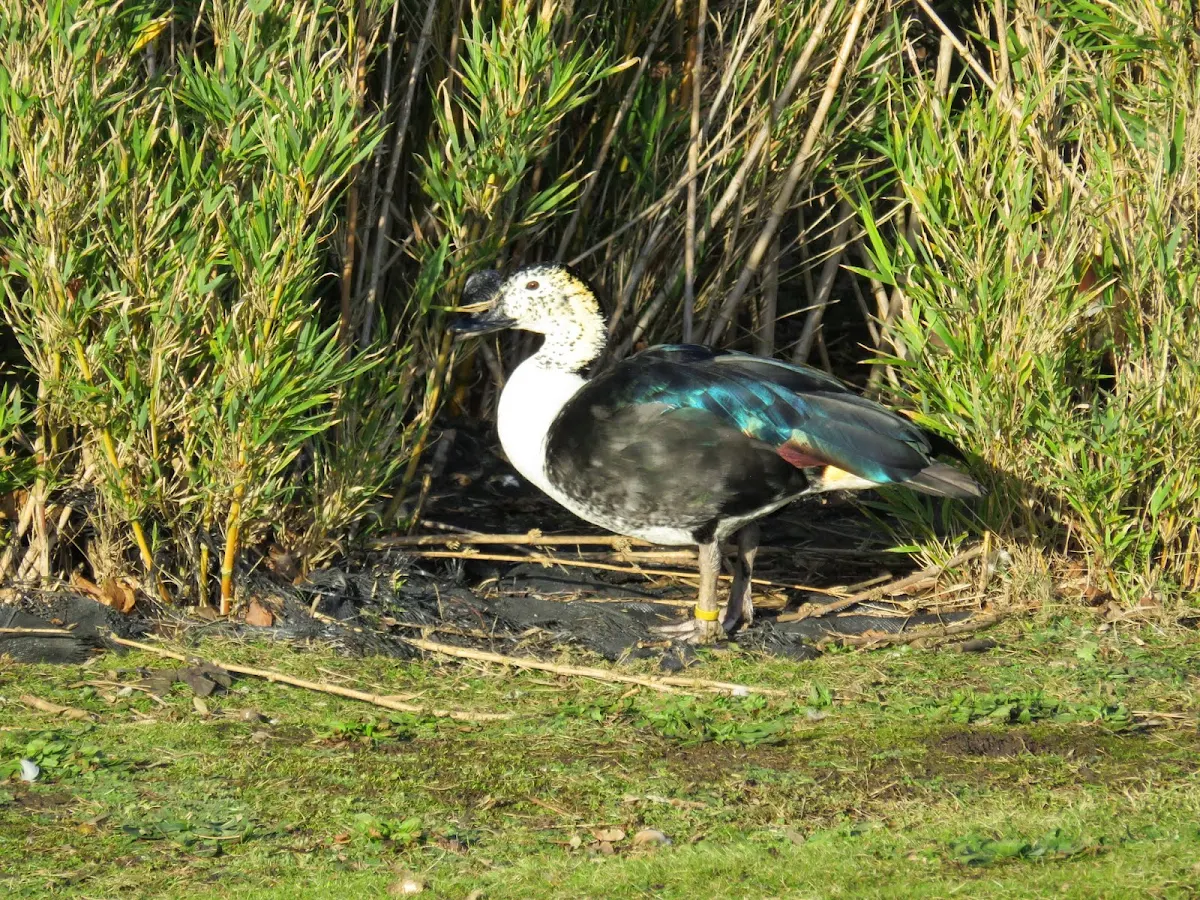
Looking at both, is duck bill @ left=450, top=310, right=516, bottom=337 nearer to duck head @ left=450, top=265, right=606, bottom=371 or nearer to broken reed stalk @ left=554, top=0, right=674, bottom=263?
duck head @ left=450, top=265, right=606, bottom=371

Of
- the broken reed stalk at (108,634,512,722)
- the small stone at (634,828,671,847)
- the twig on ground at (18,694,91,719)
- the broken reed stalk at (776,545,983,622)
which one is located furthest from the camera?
the broken reed stalk at (776,545,983,622)

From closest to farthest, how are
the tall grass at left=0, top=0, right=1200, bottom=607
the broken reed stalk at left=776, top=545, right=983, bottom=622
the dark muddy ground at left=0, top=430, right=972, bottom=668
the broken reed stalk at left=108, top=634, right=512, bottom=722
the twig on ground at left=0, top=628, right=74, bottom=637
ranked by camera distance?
the broken reed stalk at left=108, top=634, right=512, bottom=722 < the tall grass at left=0, top=0, right=1200, bottom=607 < the twig on ground at left=0, top=628, right=74, bottom=637 < the dark muddy ground at left=0, top=430, right=972, bottom=668 < the broken reed stalk at left=776, top=545, right=983, bottom=622

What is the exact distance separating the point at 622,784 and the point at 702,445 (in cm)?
176

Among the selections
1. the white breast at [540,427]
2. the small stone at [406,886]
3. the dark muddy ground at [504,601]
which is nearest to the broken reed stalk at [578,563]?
the dark muddy ground at [504,601]

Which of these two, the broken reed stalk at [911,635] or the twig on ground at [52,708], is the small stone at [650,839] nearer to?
the twig on ground at [52,708]

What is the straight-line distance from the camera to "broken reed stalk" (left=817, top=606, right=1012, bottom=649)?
20.0 feet

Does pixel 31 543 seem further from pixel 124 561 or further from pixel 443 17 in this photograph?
pixel 443 17

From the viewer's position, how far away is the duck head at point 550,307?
6301mm

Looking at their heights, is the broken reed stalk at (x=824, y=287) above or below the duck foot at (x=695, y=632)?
above

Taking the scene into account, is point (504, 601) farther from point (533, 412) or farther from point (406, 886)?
point (406, 886)

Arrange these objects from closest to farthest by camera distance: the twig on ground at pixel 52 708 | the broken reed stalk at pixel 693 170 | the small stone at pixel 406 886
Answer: the small stone at pixel 406 886, the twig on ground at pixel 52 708, the broken reed stalk at pixel 693 170

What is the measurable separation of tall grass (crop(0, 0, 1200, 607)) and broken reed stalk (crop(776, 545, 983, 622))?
205 mm

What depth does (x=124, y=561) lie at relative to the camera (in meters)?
5.88

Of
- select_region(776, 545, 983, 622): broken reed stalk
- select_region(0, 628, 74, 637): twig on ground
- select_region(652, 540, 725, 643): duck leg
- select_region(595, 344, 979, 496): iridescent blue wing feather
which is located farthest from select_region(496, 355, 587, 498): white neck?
select_region(0, 628, 74, 637): twig on ground
